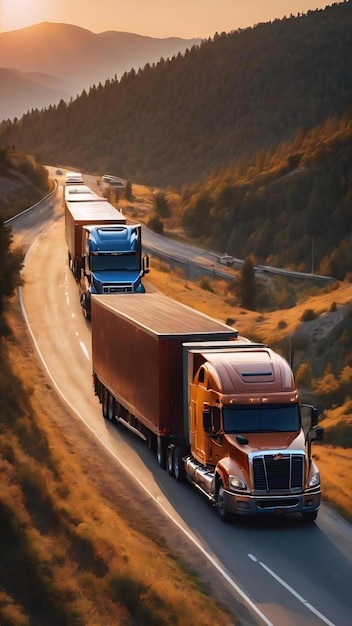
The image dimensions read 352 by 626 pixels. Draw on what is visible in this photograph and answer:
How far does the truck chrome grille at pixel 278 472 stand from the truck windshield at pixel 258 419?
39.0 inches

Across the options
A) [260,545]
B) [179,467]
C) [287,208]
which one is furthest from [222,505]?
[287,208]

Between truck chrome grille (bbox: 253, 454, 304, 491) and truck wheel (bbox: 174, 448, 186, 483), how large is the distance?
4.23 m

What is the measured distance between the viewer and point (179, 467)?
2955cm

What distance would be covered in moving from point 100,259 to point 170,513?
86.1 feet

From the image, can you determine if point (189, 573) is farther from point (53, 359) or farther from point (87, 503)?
point (53, 359)

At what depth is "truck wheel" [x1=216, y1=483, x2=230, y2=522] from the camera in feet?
85.6

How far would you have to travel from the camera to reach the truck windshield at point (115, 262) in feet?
173

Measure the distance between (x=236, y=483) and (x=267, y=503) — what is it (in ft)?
2.62

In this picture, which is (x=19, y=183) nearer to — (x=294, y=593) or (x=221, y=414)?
(x=221, y=414)

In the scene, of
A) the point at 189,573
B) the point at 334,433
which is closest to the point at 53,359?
the point at 334,433

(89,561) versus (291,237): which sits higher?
(89,561)

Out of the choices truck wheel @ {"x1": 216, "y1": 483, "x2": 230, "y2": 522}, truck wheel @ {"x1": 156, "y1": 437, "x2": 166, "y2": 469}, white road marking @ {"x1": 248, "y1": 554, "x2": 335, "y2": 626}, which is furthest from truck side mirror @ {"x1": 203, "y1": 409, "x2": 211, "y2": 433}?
truck wheel @ {"x1": 156, "y1": 437, "x2": 166, "y2": 469}

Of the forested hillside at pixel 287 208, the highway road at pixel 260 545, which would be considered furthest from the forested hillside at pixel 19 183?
the highway road at pixel 260 545

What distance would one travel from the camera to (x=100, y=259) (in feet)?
173
